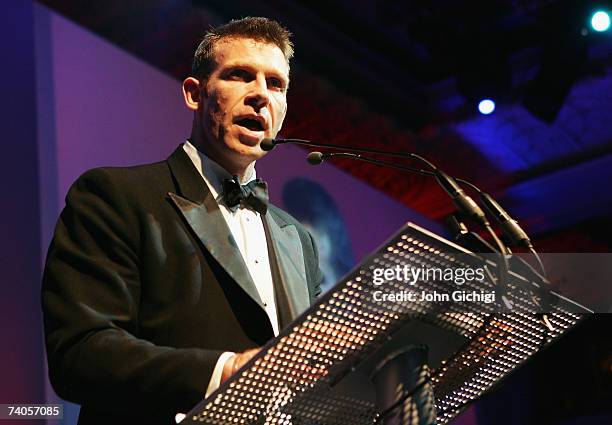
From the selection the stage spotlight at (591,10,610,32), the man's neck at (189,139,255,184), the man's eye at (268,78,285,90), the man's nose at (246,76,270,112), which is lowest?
the man's neck at (189,139,255,184)

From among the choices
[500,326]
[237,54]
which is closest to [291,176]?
[237,54]

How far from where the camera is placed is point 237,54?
217 centimetres

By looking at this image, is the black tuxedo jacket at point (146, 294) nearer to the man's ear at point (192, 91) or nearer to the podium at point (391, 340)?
the podium at point (391, 340)

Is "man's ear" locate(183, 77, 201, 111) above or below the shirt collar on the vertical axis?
above

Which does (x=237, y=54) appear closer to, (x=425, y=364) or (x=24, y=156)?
(x=425, y=364)

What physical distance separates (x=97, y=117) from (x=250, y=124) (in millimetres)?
1679

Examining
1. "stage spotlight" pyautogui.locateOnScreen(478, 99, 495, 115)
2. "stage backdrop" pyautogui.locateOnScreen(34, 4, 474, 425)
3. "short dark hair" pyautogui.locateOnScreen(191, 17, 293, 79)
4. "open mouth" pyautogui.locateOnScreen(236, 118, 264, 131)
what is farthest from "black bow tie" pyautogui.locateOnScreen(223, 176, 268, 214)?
"stage spotlight" pyautogui.locateOnScreen(478, 99, 495, 115)

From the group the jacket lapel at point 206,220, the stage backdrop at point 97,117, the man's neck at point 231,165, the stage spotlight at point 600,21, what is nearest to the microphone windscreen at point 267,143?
the jacket lapel at point 206,220

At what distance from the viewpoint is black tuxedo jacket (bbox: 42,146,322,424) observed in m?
1.46

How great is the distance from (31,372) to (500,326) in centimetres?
207

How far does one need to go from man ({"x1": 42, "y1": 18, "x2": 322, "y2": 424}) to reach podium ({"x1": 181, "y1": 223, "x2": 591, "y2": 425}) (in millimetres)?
106

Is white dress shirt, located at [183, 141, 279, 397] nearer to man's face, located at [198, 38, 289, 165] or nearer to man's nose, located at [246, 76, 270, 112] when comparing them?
man's face, located at [198, 38, 289, 165]

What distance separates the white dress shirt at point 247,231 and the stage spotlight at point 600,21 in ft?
11.7

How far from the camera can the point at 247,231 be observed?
1994 millimetres
